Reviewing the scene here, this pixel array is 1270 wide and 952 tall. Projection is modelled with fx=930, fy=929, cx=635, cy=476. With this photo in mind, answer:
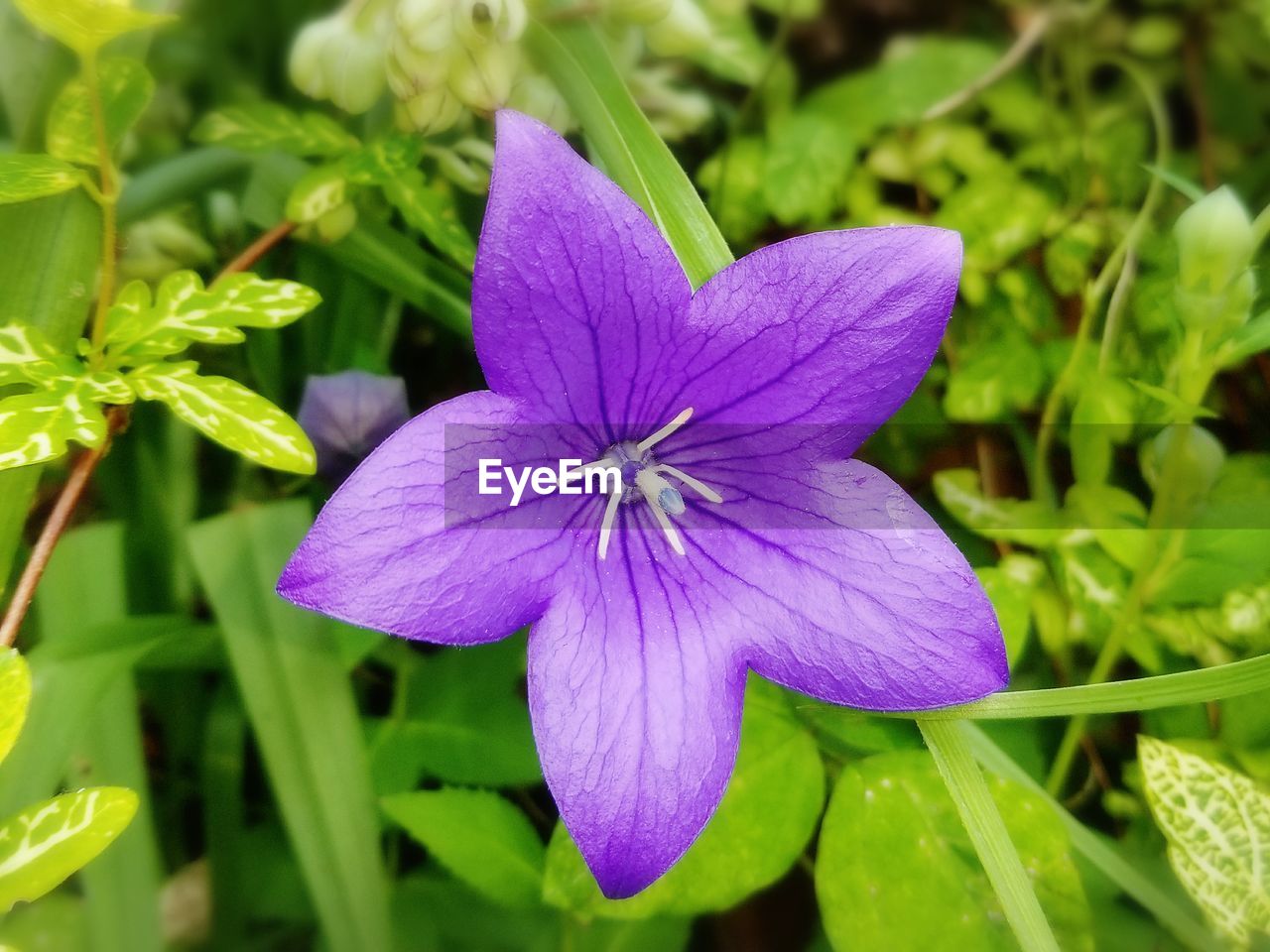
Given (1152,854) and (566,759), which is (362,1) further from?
(1152,854)

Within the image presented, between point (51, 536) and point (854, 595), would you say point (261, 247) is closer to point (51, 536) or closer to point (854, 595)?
point (51, 536)

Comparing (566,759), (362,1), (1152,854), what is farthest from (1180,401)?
(362,1)

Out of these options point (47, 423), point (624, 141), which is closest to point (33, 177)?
point (47, 423)

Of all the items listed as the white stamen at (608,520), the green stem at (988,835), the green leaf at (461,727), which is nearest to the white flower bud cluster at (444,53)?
the white stamen at (608,520)

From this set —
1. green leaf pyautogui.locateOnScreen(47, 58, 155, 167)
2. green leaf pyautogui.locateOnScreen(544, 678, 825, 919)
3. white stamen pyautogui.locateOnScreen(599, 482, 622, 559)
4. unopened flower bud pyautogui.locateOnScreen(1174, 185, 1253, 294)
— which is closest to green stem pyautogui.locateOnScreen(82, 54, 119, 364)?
green leaf pyautogui.locateOnScreen(47, 58, 155, 167)

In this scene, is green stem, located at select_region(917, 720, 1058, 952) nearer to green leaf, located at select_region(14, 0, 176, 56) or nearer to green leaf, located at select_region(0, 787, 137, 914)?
green leaf, located at select_region(0, 787, 137, 914)

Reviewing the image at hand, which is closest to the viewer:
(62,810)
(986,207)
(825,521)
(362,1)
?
(62,810)
